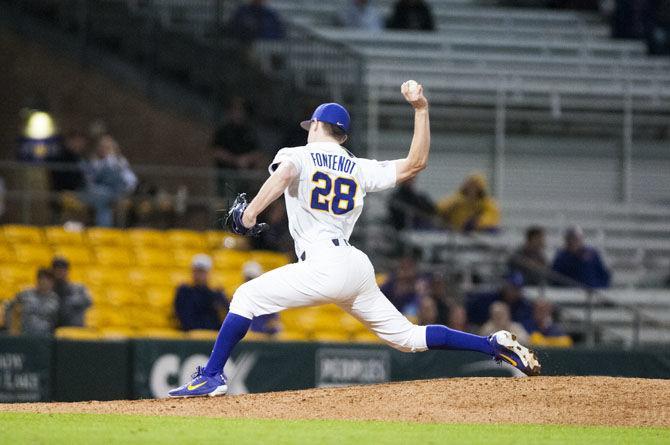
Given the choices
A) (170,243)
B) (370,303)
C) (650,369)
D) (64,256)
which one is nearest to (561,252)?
(650,369)

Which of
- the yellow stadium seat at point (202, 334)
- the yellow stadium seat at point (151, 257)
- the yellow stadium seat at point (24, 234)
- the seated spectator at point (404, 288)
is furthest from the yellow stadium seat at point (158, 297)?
the seated spectator at point (404, 288)

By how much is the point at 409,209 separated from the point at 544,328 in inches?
98.4

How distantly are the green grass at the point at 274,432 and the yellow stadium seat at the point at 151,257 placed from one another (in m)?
6.79

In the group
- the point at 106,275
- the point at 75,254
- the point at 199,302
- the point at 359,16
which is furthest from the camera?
the point at 359,16

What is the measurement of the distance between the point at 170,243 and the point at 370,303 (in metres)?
7.50

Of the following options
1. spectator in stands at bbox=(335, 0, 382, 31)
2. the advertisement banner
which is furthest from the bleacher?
spectator in stands at bbox=(335, 0, 382, 31)

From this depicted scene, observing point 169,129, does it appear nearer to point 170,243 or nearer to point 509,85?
point 170,243

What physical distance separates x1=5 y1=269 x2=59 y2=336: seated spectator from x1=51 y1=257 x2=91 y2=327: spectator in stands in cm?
9

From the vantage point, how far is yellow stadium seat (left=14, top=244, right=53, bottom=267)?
Answer: 15469mm

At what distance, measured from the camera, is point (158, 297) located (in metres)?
15.3

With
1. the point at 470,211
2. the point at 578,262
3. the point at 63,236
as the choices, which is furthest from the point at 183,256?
the point at 578,262

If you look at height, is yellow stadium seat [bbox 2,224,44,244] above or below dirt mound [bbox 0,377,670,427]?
above

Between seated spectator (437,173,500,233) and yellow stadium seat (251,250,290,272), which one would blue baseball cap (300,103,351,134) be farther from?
seated spectator (437,173,500,233)

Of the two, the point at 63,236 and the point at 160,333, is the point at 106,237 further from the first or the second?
the point at 160,333
